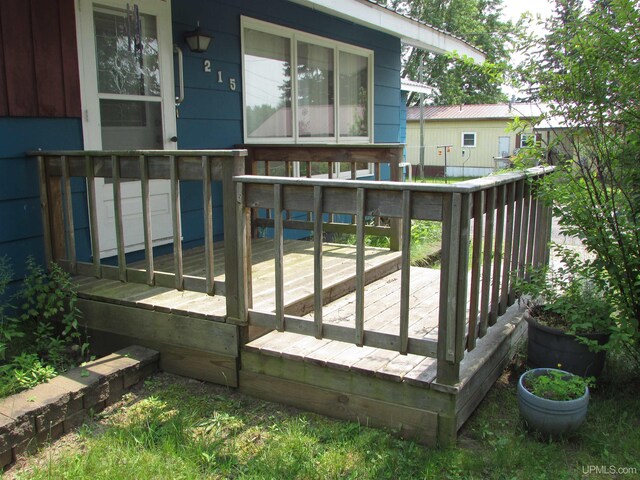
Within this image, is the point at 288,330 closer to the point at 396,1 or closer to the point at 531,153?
the point at 531,153

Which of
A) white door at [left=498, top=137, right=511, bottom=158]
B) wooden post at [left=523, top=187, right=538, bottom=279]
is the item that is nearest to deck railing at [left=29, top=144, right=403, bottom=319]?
wooden post at [left=523, top=187, right=538, bottom=279]

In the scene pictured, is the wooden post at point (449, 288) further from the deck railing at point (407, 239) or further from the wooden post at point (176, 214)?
the wooden post at point (176, 214)

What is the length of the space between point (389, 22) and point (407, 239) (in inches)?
182

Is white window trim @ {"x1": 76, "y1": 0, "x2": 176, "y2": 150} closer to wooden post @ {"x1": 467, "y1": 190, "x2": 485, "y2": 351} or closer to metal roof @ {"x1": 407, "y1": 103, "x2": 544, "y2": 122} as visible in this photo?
wooden post @ {"x1": 467, "y1": 190, "x2": 485, "y2": 351}

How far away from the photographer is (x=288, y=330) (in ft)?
9.70

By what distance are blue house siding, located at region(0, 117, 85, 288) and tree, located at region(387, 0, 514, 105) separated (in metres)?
27.4

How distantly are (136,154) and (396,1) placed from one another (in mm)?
32772

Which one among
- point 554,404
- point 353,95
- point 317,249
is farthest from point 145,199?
point 353,95

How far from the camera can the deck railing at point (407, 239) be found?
2.47 m

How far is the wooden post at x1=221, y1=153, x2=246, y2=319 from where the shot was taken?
2.99 meters

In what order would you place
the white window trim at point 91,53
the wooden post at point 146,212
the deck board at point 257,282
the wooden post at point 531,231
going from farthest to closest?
the white window trim at point 91,53, the wooden post at point 531,231, the deck board at point 257,282, the wooden post at point 146,212

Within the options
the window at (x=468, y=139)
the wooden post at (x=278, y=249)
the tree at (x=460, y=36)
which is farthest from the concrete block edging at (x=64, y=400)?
the tree at (x=460, y=36)

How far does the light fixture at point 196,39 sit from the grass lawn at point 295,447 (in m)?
3.01

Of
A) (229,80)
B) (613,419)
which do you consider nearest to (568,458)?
(613,419)
